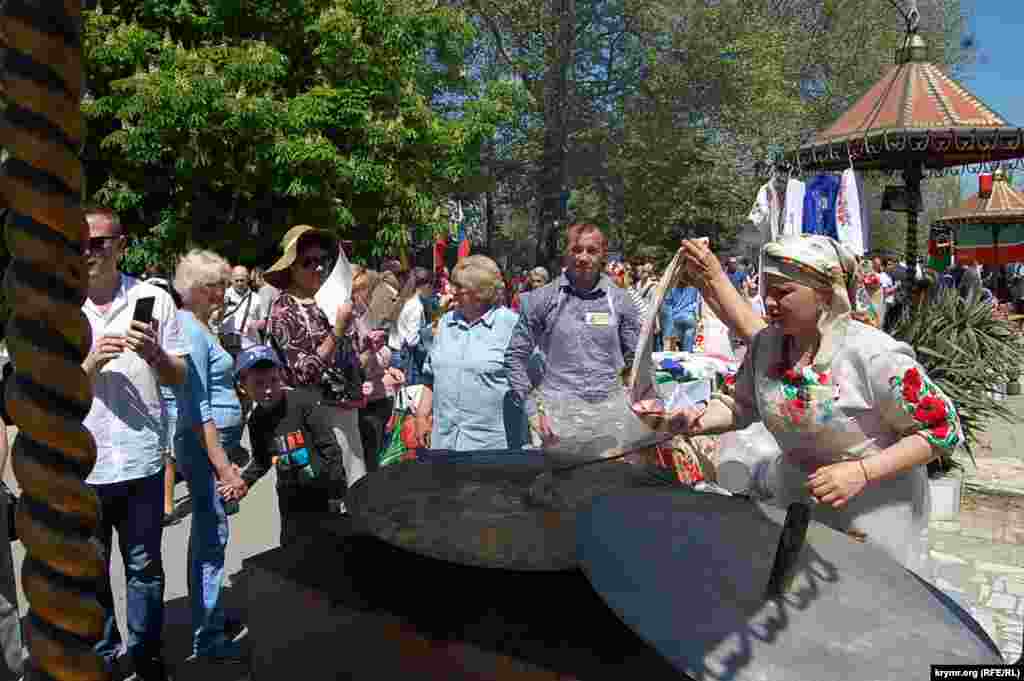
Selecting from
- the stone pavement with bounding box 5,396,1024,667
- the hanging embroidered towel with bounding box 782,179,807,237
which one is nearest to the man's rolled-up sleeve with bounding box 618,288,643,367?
the stone pavement with bounding box 5,396,1024,667

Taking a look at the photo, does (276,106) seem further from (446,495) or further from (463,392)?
(446,495)

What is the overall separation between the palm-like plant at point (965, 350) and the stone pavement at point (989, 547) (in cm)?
25

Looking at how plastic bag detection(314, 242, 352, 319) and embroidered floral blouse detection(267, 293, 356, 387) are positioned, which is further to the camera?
plastic bag detection(314, 242, 352, 319)

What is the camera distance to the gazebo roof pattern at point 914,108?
20.0 feet

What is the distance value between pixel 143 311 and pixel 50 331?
77.4 inches

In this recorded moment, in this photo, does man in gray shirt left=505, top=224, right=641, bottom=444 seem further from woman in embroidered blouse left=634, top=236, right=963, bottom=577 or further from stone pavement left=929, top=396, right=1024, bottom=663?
stone pavement left=929, top=396, right=1024, bottom=663

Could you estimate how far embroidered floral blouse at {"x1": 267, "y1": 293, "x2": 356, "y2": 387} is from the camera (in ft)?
9.90

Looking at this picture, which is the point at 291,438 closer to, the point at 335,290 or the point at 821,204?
the point at 335,290

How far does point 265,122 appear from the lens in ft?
35.8

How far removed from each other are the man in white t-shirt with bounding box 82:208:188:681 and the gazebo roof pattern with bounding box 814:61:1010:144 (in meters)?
5.63

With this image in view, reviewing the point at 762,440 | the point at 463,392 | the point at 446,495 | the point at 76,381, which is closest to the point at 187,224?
the point at 463,392

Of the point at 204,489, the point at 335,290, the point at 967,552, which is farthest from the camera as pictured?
the point at 967,552

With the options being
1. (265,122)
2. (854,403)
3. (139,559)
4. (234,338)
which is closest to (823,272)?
(854,403)

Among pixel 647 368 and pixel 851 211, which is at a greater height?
pixel 851 211
